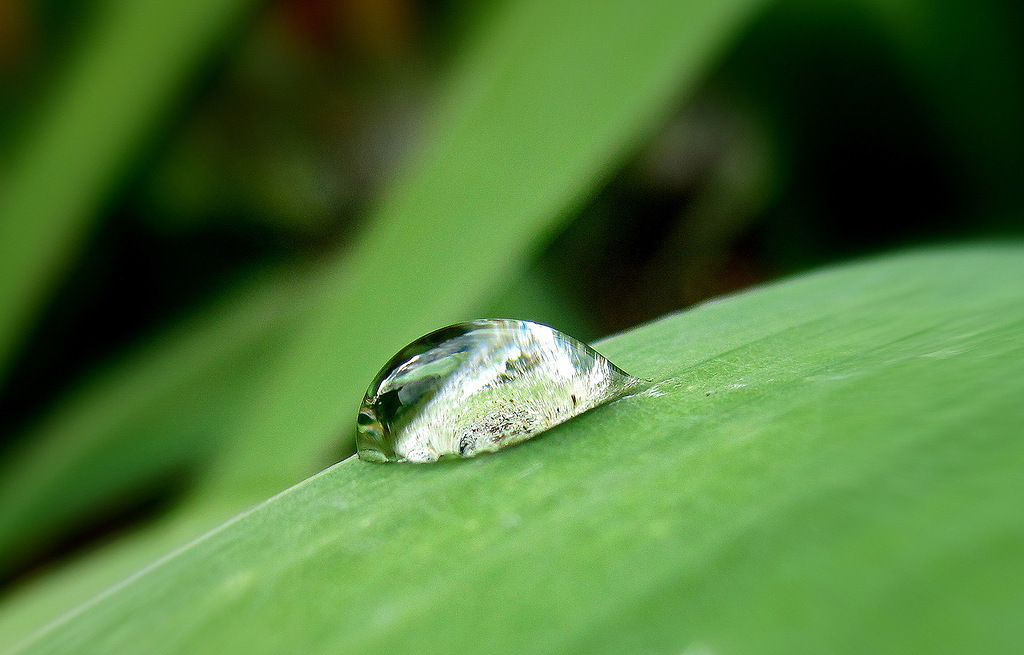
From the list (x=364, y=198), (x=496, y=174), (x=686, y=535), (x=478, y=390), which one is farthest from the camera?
(x=364, y=198)

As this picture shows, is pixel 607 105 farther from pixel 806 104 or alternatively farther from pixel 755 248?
pixel 755 248

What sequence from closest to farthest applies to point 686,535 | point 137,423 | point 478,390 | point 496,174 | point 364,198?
1. point 686,535
2. point 478,390
3. point 496,174
4. point 137,423
5. point 364,198

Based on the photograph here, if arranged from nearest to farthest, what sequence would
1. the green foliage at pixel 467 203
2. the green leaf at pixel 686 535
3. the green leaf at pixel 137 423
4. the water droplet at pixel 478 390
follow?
the green leaf at pixel 686 535
the water droplet at pixel 478 390
the green foliage at pixel 467 203
the green leaf at pixel 137 423

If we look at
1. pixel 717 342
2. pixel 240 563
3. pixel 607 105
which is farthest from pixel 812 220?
pixel 240 563

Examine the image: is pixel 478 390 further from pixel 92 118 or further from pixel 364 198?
pixel 364 198

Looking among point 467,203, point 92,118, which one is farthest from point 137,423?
point 467,203

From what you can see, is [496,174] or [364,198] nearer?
[496,174]

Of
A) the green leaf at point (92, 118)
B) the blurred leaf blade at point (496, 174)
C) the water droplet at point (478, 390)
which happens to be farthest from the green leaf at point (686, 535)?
the green leaf at point (92, 118)

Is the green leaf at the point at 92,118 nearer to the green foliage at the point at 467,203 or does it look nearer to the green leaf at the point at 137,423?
the green foliage at the point at 467,203
